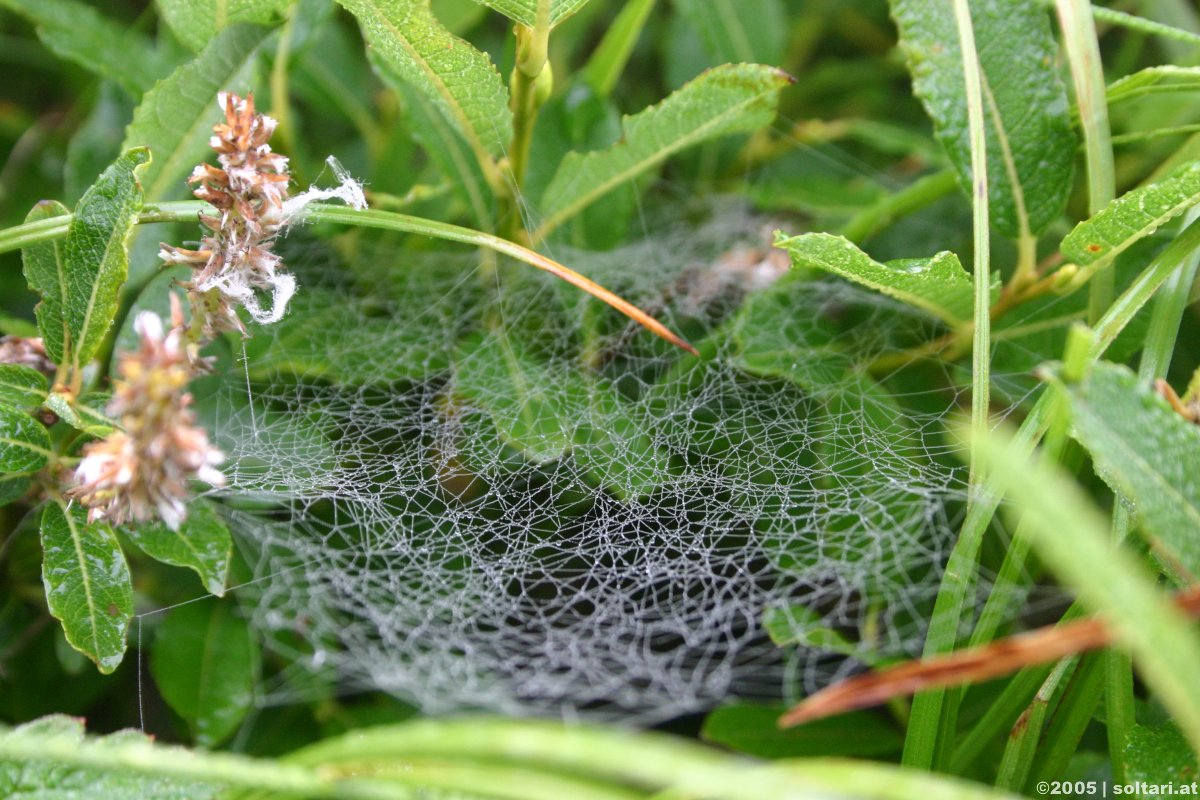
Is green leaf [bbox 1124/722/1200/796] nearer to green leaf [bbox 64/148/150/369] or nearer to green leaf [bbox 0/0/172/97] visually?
green leaf [bbox 64/148/150/369]

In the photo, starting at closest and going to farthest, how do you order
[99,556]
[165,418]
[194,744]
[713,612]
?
[165,418] → [99,556] → [713,612] → [194,744]

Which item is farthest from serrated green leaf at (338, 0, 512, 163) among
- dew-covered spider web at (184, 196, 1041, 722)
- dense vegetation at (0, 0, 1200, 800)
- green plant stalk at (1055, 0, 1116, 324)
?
green plant stalk at (1055, 0, 1116, 324)

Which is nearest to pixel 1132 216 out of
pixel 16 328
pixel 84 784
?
pixel 84 784

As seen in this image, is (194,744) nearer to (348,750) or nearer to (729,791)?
(348,750)

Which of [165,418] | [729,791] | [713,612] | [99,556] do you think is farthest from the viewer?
[713,612]

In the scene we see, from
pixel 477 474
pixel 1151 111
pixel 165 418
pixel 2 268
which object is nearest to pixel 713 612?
pixel 477 474

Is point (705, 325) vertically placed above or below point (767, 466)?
above

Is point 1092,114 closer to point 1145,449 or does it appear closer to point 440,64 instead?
point 1145,449
